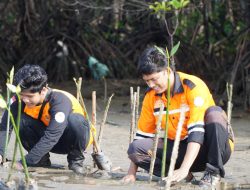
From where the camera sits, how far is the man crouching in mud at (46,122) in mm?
5051

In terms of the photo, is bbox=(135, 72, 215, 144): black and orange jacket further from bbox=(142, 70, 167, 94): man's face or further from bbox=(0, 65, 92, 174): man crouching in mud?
bbox=(0, 65, 92, 174): man crouching in mud

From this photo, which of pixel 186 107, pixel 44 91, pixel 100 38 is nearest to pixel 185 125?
pixel 186 107

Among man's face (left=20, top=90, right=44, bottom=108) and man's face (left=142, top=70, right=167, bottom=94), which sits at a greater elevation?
man's face (left=142, top=70, right=167, bottom=94)

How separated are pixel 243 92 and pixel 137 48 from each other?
2672 mm

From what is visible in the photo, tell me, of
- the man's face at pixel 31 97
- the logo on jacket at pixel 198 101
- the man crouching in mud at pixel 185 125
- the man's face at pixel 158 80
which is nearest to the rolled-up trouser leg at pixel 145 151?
the man crouching in mud at pixel 185 125

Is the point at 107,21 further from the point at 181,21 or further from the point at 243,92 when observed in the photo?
the point at 243,92

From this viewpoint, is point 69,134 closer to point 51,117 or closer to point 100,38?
point 51,117

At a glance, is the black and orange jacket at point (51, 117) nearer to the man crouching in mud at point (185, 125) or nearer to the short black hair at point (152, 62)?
the man crouching in mud at point (185, 125)

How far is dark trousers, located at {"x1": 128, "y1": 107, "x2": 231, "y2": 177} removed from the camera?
475 cm

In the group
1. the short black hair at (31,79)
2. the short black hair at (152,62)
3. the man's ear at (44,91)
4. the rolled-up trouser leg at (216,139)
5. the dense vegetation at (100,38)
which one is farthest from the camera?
the dense vegetation at (100,38)

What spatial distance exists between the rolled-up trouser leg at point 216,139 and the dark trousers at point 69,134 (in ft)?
2.99

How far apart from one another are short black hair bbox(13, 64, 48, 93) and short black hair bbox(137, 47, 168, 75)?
0.73m

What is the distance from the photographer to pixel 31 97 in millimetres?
5070

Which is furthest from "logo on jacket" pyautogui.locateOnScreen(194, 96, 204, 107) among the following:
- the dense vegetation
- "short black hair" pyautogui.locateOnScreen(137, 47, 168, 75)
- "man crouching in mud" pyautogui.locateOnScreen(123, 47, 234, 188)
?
the dense vegetation
